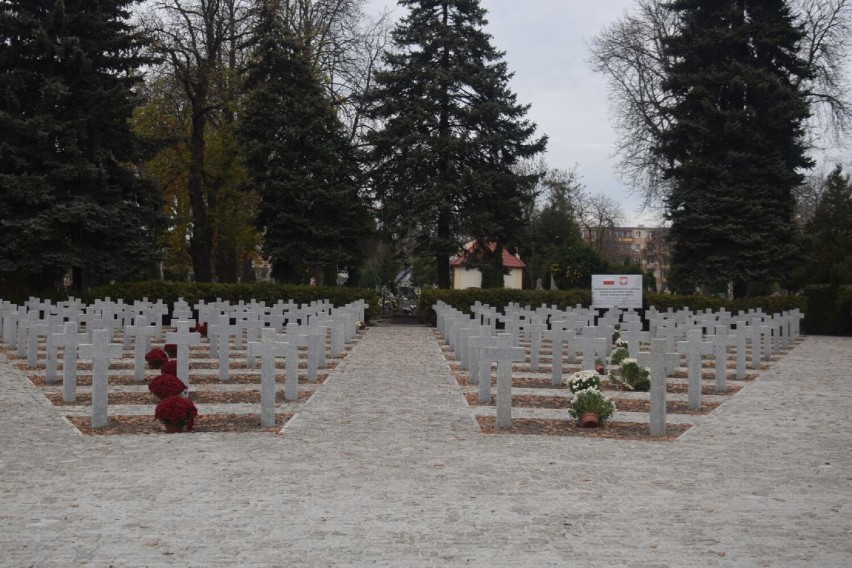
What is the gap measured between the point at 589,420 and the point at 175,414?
15.8 feet

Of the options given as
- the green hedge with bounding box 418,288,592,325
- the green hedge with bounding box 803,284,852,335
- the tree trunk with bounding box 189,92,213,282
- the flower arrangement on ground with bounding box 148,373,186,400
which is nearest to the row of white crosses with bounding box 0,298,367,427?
the flower arrangement on ground with bounding box 148,373,186,400

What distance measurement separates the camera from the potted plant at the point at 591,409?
10242mm

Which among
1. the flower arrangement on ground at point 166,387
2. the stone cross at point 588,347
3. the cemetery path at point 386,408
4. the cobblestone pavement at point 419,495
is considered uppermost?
the stone cross at point 588,347

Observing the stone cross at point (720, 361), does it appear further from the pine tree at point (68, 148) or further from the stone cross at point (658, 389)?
the pine tree at point (68, 148)

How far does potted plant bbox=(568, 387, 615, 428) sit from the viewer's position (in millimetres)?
10242

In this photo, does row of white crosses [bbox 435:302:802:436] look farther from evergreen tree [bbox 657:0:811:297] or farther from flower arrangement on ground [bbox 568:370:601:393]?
evergreen tree [bbox 657:0:811:297]

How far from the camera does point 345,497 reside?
6770 mm

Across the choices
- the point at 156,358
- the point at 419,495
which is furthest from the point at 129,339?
the point at 419,495

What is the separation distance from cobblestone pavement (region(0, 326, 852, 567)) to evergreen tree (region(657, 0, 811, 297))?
82.6 ft

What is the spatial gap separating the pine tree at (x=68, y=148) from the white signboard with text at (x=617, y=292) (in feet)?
54.2

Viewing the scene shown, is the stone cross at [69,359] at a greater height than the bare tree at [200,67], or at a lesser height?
lesser

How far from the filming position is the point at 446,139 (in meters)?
36.8

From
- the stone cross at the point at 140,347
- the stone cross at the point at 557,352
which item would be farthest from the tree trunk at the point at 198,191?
the stone cross at the point at 557,352

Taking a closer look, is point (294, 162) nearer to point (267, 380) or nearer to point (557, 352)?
point (557, 352)
